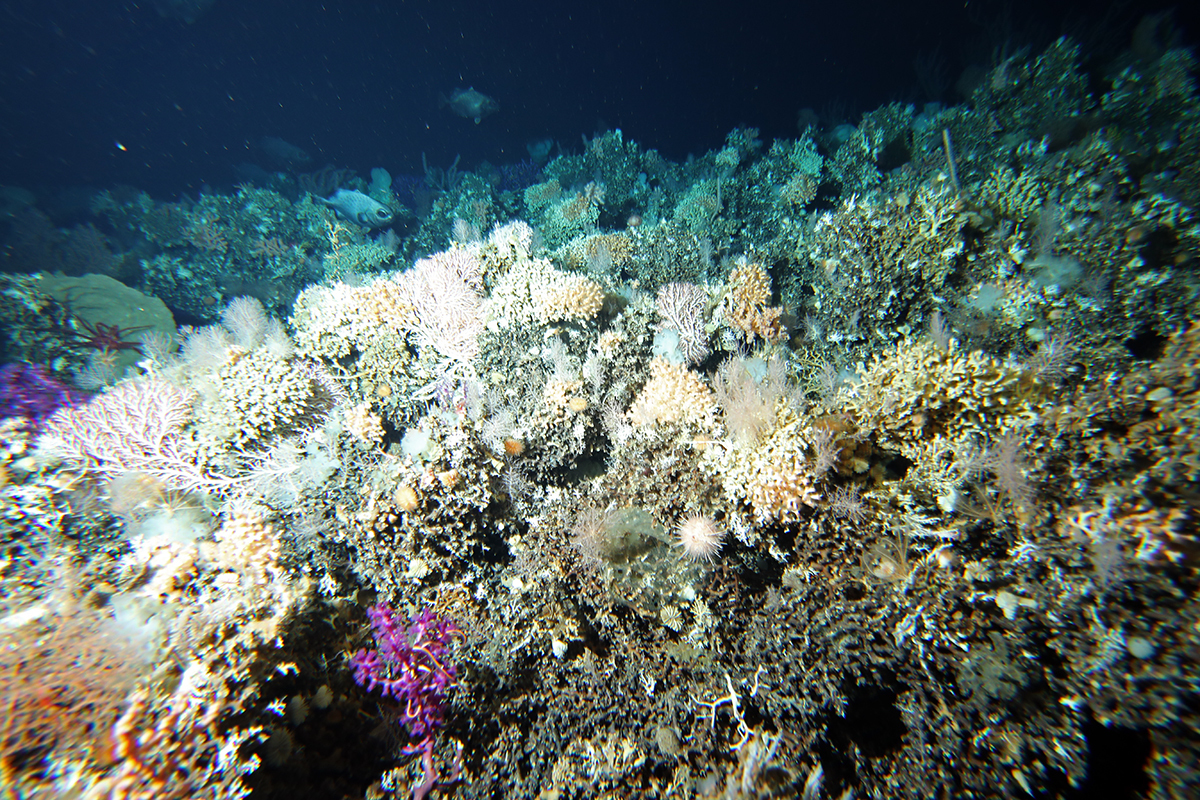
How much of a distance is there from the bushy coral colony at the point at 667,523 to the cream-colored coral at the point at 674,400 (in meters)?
0.04

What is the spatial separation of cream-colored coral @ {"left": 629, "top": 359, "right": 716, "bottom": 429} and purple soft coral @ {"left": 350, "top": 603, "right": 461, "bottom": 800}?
2.49m

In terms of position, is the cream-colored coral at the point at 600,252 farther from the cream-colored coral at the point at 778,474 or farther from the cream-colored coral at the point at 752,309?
the cream-colored coral at the point at 778,474

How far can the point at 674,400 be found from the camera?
4.02 m

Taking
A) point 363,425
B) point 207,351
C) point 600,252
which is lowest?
point 363,425

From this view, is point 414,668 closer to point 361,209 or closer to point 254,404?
point 254,404

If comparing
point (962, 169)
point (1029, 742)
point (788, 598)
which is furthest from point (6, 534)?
point (962, 169)

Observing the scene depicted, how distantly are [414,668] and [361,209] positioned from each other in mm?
15063

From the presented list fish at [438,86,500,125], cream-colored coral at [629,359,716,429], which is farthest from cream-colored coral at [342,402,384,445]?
fish at [438,86,500,125]

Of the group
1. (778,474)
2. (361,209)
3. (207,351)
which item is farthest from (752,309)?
(361,209)

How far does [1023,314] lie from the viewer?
3.91 meters

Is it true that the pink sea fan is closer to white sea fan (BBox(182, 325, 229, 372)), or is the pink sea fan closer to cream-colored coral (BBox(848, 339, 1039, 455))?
white sea fan (BBox(182, 325, 229, 372))

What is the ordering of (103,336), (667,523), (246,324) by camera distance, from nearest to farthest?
(667,523) < (246,324) < (103,336)

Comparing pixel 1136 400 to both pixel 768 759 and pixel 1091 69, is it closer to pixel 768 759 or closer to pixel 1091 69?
pixel 768 759

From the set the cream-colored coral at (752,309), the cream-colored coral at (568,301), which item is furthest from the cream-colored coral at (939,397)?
the cream-colored coral at (568,301)
